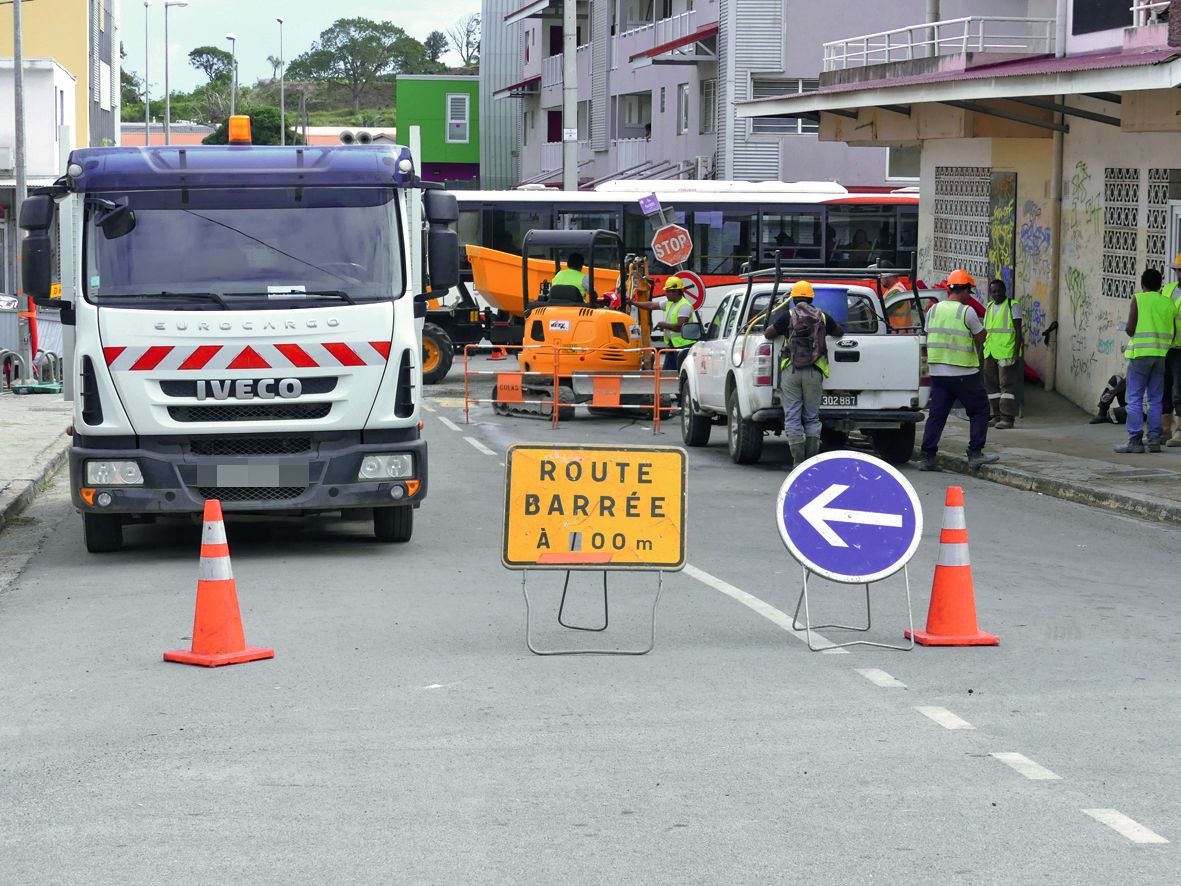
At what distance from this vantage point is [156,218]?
1166 cm

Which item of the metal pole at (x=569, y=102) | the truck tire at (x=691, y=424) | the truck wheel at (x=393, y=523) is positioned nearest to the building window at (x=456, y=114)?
the metal pole at (x=569, y=102)

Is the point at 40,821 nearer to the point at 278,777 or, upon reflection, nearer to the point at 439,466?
the point at 278,777

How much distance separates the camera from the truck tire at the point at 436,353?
3019cm

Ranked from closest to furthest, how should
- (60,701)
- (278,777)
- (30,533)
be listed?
(278,777) → (60,701) → (30,533)

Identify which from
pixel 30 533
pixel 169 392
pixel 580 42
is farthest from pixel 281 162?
pixel 580 42

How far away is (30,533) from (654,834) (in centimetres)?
919

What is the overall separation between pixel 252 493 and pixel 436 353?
18726 millimetres

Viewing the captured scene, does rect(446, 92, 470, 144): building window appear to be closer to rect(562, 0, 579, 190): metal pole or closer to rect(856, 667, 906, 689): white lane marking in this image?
rect(562, 0, 579, 190): metal pole

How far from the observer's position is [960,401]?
59.4 ft

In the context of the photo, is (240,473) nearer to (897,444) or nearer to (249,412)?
(249,412)

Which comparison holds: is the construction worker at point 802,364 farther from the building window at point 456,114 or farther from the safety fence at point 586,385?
the building window at point 456,114

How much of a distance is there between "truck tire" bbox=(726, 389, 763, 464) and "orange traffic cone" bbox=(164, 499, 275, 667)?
396 inches

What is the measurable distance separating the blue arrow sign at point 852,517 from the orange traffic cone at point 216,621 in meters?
2.66

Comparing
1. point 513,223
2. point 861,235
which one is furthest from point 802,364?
point 861,235
